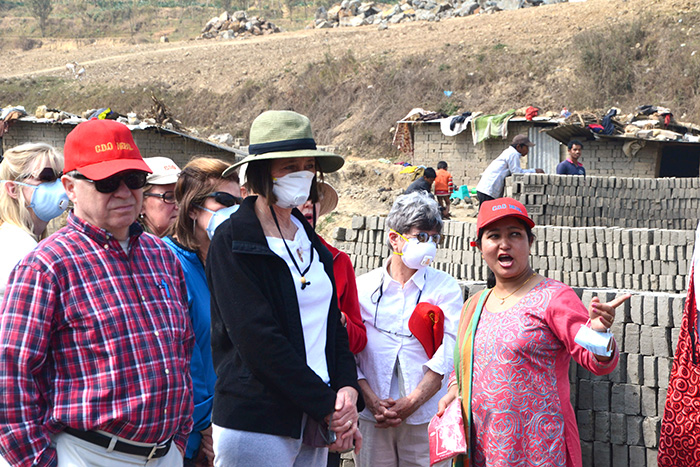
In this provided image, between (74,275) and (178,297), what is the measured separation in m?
0.41

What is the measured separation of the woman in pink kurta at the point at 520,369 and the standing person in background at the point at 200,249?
3.19 ft

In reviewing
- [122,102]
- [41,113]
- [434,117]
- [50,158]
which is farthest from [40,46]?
[50,158]

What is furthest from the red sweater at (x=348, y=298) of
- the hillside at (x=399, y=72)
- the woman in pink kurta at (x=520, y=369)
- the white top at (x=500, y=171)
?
the hillside at (x=399, y=72)

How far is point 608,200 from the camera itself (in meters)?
10.8

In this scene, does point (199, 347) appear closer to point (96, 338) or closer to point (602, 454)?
point (96, 338)

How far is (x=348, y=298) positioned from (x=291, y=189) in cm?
76

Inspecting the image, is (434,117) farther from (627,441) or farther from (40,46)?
(40,46)

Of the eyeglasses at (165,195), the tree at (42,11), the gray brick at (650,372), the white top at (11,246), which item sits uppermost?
the tree at (42,11)

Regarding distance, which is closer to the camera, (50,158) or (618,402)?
(50,158)

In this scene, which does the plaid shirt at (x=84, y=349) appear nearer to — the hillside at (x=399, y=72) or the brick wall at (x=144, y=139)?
the brick wall at (x=144, y=139)

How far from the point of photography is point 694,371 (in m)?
2.87

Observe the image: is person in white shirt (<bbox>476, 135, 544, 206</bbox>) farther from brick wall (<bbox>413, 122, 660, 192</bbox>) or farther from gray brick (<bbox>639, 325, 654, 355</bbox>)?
brick wall (<bbox>413, 122, 660, 192</bbox>)

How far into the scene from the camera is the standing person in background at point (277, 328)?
246cm

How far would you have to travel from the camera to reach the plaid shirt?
2.14 meters
